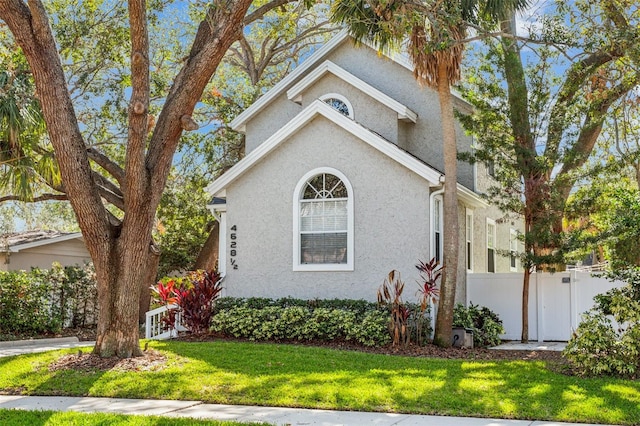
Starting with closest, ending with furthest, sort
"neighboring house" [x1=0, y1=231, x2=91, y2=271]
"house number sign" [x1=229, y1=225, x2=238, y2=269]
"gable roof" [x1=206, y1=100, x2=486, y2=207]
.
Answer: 1. "gable roof" [x1=206, y1=100, x2=486, y2=207]
2. "house number sign" [x1=229, y1=225, x2=238, y2=269]
3. "neighboring house" [x1=0, y1=231, x2=91, y2=271]

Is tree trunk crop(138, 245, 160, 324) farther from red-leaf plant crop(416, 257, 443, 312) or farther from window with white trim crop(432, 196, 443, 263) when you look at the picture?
red-leaf plant crop(416, 257, 443, 312)

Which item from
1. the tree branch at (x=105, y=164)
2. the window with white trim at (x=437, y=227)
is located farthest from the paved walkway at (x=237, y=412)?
the window with white trim at (x=437, y=227)

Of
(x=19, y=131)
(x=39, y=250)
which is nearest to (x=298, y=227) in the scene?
(x=19, y=131)

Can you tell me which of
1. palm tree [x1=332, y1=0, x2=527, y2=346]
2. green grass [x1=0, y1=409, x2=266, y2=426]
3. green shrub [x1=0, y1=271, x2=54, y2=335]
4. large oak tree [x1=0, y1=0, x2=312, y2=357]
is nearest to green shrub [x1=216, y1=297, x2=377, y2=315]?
palm tree [x1=332, y1=0, x2=527, y2=346]

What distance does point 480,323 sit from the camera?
17.6m

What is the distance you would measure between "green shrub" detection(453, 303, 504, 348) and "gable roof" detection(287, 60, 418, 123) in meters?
5.67

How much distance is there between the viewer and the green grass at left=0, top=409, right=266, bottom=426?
8.05 meters

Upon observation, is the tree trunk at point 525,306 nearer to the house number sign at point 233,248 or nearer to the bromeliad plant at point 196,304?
the house number sign at point 233,248

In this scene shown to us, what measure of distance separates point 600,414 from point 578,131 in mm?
10508

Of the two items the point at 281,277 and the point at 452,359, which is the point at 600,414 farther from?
the point at 281,277

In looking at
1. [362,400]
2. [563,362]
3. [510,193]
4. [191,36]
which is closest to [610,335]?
[563,362]

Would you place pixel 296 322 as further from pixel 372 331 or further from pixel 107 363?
pixel 107 363

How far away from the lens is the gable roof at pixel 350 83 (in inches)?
756

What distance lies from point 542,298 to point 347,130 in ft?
22.9
